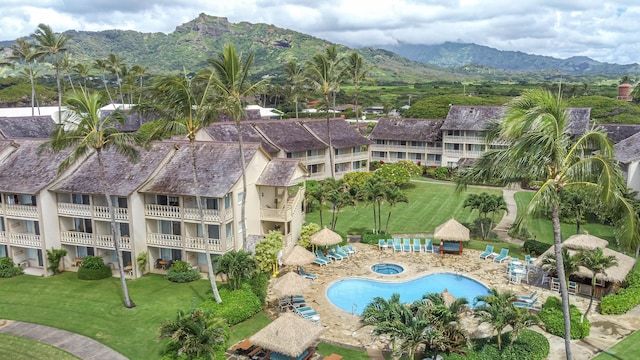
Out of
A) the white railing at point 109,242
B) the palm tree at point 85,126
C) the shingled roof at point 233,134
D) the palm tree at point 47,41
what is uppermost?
the palm tree at point 47,41

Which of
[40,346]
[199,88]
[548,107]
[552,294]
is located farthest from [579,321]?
[40,346]

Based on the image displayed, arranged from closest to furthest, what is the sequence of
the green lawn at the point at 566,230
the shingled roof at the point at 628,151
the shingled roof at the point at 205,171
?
the shingled roof at the point at 205,171 → the green lawn at the point at 566,230 → the shingled roof at the point at 628,151

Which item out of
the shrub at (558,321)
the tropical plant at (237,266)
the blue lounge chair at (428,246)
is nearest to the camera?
the shrub at (558,321)

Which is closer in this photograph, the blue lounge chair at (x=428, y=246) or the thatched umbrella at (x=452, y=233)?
the thatched umbrella at (x=452, y=233)

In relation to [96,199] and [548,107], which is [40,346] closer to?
[96,199]

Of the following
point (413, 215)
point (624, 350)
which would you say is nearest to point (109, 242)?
point (413, 215)

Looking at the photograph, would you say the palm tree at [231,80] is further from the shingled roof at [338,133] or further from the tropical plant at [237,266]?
the shingled roof at [338,133]

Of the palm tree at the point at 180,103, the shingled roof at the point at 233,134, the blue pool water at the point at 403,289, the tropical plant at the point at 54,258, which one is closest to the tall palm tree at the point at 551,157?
the blue pool water at the point at 403,289

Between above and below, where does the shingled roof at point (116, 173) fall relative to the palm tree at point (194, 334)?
above
